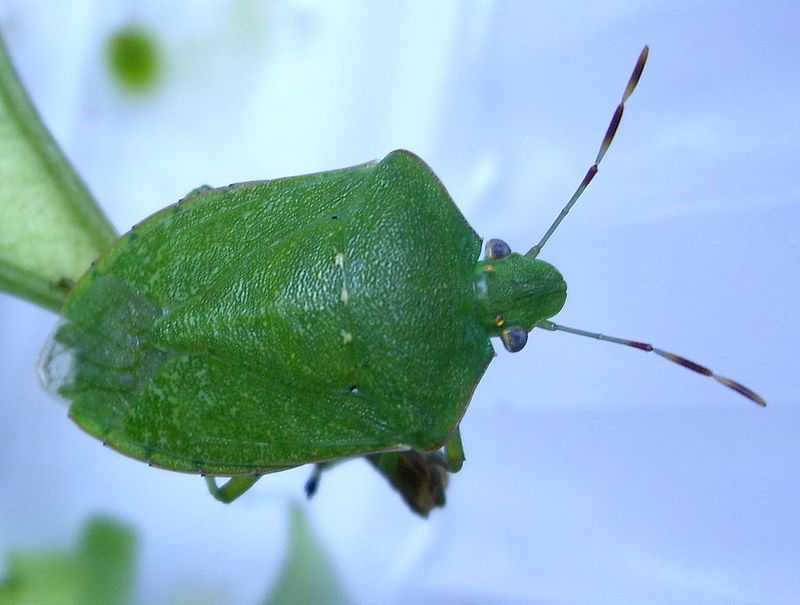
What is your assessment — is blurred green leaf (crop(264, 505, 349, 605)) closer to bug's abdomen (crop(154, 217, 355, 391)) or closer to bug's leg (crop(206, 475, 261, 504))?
bug's leg (crop(206, 475, 261, 504))

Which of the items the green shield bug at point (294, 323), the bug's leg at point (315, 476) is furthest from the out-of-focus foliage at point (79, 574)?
the green shield bug at point (294, 323)

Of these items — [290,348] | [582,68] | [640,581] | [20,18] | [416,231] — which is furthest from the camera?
[20,18]

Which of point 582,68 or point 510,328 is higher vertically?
point 582,68

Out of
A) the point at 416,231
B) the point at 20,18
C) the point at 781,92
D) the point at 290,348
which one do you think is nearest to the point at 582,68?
the point at 781,92

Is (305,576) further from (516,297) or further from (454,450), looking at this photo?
(516,297)

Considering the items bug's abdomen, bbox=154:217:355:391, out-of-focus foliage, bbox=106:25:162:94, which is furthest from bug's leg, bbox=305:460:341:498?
out-of-focus foliage, bbox=106:25:162:94

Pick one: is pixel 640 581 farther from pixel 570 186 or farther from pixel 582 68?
pixel 582 68
